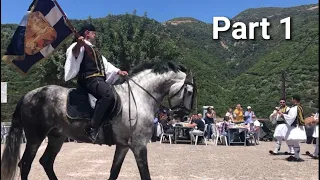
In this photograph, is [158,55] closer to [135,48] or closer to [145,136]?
[135,48]

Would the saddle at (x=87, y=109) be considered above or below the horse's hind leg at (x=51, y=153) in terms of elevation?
above

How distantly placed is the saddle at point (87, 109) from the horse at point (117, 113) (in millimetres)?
46

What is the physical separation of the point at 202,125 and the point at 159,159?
288 inches

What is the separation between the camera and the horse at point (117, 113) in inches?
235

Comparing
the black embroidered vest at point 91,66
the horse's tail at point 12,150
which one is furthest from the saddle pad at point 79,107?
the horse's tail at point 12,150

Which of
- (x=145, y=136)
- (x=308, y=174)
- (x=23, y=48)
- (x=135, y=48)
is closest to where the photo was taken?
(x=145, y=136)

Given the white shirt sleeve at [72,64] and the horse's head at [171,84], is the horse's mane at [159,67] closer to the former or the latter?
the horse's head at [171,84]

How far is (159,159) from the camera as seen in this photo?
11.7m

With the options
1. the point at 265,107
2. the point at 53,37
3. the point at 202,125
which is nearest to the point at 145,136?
the point at 53,37

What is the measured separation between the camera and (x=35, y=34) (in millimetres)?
6703

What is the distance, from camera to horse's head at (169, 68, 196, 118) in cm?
638

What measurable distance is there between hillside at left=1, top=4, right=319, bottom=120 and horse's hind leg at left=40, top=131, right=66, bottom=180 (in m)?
1.41

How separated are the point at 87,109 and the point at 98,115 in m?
0.32

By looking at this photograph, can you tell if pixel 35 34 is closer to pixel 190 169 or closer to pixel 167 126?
pixel 190 169
